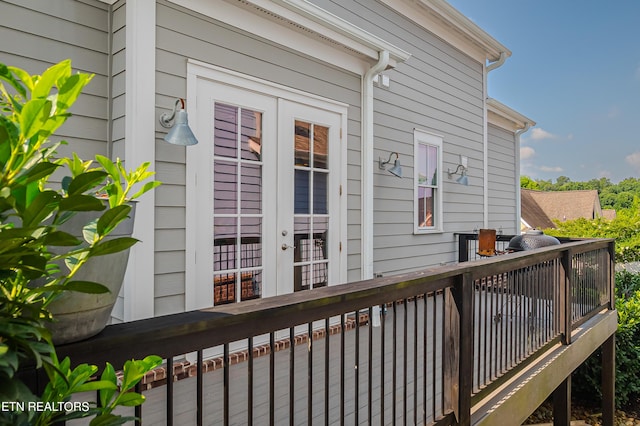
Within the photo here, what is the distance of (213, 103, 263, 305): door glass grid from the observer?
308 cm

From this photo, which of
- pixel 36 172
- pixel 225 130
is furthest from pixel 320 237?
pixel 36 172

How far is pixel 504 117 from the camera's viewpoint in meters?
8.16

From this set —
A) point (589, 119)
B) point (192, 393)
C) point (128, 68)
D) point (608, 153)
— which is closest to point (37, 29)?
point (128, 68)

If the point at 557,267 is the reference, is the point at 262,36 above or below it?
above

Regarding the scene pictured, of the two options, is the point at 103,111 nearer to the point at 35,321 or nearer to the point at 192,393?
the point at 192,393

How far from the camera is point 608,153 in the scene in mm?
45375

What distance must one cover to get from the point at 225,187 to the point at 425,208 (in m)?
3.63

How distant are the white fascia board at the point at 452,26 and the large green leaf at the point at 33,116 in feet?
18.3

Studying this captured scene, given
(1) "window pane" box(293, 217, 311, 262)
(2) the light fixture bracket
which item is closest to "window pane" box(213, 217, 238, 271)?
(1) "window pane" box(293, 217, 311, 262)

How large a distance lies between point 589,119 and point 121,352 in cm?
4527

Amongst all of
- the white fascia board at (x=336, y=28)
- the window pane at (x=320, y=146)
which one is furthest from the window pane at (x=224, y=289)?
the white fascia board at (x=336, y=28)

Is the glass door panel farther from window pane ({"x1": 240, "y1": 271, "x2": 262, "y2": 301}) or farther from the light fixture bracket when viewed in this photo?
the light fixture bracket

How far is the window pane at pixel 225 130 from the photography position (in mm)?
3070

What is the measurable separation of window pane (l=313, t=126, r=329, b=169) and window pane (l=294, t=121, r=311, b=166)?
9 cm
